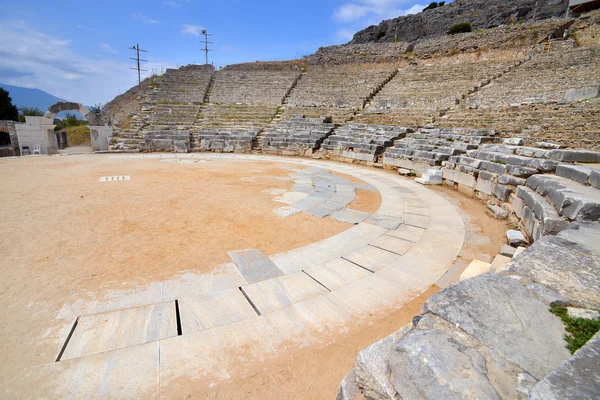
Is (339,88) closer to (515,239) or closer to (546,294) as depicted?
(515,239)

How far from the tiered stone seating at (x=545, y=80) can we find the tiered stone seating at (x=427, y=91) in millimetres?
1161

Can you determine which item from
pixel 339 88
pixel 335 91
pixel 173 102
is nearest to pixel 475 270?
pixel 335 91

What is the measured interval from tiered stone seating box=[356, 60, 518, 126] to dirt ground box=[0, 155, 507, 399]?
7914mm

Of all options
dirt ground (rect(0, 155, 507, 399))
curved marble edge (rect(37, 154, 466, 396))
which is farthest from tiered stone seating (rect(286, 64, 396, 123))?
curved marble edge (rect(37, 154, 466, 396))

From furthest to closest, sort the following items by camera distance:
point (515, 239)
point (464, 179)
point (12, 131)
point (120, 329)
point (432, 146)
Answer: point (12, 131)
point (432, 146)
point (464, 179)
point (515, 239)
point (120, 329)

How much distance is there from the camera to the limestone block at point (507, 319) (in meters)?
1.45

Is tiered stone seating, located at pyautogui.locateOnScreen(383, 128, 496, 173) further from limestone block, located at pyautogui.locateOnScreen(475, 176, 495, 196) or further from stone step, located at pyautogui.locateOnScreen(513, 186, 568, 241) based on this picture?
stone step, located at pyautogui.locateOnScreen(513, 186, 568, 241)

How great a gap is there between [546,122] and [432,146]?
131 inches

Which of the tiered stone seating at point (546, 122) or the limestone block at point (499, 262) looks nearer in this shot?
the limestone block at point (499, 262)

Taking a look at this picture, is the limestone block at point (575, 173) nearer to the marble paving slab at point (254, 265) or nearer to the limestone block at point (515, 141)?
the limestone block at point (515, 141)

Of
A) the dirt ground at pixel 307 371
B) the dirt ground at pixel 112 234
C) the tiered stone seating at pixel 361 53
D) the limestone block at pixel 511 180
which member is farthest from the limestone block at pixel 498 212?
the tiered stone seating at pixel 361 53

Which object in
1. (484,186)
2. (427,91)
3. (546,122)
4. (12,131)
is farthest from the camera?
(12,131)

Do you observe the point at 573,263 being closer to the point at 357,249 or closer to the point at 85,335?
the point at 357,249

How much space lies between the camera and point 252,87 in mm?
21875
